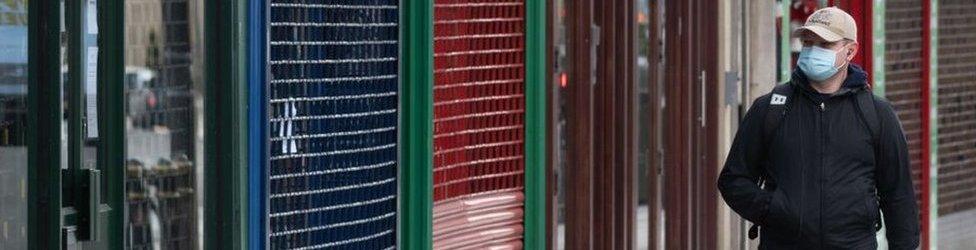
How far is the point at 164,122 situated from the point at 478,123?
212cm

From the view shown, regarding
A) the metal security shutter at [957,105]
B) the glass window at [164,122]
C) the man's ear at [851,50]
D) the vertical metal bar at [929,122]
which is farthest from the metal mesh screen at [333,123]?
the metal security shutter at [957,105]

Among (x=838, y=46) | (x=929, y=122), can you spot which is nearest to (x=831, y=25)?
(x=838, y=46)

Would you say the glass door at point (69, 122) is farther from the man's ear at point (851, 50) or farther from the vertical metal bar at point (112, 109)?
the man's ear at point (851, 50)

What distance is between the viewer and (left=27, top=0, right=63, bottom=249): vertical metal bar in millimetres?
6156

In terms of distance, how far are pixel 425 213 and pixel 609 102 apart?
5.47ft

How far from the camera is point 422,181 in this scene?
7.98 m

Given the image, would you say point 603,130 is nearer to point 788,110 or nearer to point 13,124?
point 788,110

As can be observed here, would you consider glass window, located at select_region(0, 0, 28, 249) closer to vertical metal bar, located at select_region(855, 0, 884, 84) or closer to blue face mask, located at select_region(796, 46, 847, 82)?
blue face mask, located at select_region(796, 46, 847, 82)

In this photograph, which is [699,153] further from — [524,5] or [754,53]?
[524,5]

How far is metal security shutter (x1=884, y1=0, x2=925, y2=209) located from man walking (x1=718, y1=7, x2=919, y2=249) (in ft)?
18.0

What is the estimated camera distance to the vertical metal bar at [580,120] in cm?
919

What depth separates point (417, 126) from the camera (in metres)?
7.93

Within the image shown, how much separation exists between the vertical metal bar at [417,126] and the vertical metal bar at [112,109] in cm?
159

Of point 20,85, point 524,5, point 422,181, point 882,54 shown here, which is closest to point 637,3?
point 524,5
